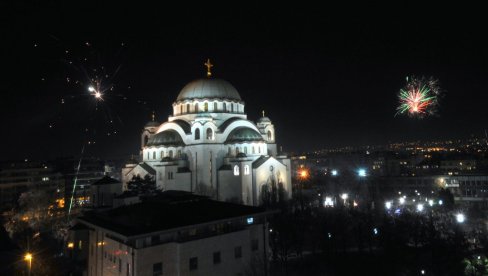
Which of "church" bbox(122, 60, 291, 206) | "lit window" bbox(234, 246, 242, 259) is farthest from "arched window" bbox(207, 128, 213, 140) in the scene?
"lit window" bbox(234, 246, 242, 259)

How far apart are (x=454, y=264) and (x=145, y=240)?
17.4 m

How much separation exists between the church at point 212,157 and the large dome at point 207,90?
0.02m

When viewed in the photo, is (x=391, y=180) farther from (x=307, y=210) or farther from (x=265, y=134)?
(x=307, y=210)

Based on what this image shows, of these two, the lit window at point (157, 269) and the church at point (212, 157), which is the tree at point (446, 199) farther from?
the lit window at point (157, 269)

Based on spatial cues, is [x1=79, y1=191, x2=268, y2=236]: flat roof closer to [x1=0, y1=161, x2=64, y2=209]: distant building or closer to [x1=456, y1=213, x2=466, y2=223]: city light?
[x1=456, y1=213, x2=466, y2=223]: city light

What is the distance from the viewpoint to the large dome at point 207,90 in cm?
3931

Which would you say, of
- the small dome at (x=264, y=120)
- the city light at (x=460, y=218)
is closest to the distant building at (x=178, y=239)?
the city light at (x=460, y=218)

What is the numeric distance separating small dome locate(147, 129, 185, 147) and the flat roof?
51.8 ft

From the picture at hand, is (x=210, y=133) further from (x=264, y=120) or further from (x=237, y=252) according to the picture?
(x=237, y=252)

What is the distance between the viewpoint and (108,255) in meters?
17.0

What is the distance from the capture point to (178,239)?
617 inches

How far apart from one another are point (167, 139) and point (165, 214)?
2022 cm

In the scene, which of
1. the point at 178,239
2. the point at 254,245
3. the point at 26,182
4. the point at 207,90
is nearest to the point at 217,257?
the point at 178,239

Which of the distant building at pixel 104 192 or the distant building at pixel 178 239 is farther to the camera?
the distant building at pixel 104 192
